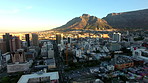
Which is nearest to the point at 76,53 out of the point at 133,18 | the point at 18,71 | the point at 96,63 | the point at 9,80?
the point at 96,63

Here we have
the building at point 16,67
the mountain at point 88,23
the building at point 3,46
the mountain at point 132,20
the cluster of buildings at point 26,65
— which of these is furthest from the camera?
the mountain at point 88,23

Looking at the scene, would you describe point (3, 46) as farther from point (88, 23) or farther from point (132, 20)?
point (132, 20)

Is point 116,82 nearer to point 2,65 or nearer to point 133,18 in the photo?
point 2,65

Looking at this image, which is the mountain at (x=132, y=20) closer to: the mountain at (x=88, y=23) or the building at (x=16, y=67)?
the mountain at (x=88, y=23)

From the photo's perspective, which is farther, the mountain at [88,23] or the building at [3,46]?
the mountain at [88,23]

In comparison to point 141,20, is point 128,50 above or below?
below

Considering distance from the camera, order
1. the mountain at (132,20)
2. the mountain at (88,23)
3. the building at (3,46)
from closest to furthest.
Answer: the building at (3,46) → the mountain at (132,20) → the mountain at (88,23)

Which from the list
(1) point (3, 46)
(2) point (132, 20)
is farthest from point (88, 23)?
(1) point (3, 46)

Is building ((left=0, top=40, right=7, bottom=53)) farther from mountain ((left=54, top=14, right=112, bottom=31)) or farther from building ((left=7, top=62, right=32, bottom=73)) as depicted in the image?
mountain ((left=54, top=14, right=112, bottom=31))

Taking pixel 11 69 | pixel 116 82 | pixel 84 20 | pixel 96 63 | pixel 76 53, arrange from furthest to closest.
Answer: pixel 84 20
pixel 76 53
pixel 96 63
pixel 11 69
pixel 116 82

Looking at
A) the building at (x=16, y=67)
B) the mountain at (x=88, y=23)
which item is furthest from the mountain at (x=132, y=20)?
the building at (x=16, y=67)

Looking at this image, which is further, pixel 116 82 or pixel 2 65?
pixel 2 65
